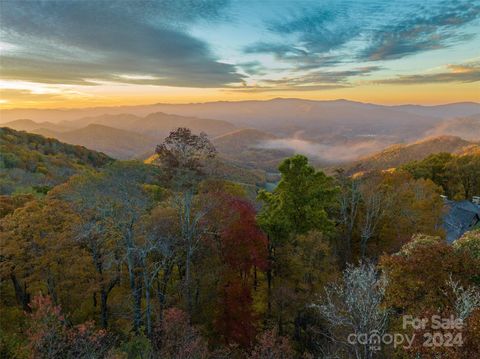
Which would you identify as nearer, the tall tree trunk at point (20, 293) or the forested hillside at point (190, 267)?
the forested hillside at point (190, 267)

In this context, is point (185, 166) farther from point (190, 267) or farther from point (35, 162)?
point (35, 162)

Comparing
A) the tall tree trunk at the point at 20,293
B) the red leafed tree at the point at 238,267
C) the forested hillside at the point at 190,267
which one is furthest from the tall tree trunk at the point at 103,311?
the red leafed tree at the point at 238,267

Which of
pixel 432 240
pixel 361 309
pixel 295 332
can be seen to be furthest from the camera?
pixel 295 332

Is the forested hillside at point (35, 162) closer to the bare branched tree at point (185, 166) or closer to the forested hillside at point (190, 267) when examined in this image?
the forested hillside at point (190, 267)

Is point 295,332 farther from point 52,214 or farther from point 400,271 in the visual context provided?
point 52,214

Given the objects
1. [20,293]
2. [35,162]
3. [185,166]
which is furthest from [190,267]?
[35,162]

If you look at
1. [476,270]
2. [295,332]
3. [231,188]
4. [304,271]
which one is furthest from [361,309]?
[231,188]

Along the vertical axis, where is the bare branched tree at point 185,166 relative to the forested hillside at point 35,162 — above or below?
above
